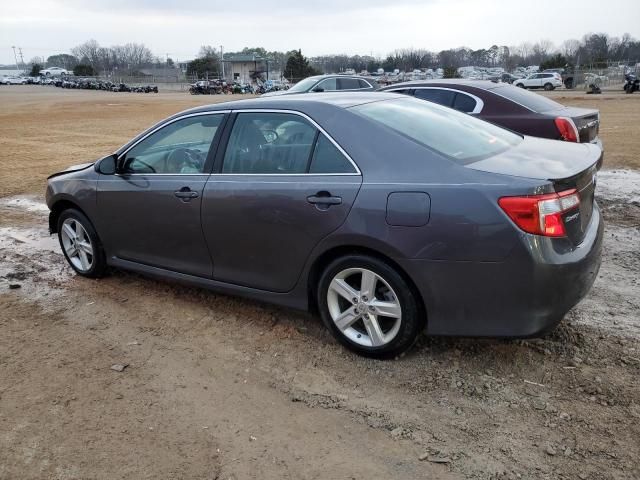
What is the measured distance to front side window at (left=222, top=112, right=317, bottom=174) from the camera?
372 cm

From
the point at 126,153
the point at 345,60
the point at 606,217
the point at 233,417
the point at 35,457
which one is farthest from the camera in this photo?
the point at 345,60

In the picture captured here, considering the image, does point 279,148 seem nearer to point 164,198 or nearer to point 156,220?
point 164,198

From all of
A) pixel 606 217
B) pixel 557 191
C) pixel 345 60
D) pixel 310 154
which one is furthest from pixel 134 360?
pixel 345 60

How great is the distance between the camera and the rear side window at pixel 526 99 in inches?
287

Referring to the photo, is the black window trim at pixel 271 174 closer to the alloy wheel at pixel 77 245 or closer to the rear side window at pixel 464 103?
the alloy wheel at pixel 77 245

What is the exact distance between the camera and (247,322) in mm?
4281

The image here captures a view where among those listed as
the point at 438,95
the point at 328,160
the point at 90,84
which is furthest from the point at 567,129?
the point at 90,84

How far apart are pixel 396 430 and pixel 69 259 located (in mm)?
3890

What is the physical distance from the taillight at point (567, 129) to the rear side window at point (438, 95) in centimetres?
161

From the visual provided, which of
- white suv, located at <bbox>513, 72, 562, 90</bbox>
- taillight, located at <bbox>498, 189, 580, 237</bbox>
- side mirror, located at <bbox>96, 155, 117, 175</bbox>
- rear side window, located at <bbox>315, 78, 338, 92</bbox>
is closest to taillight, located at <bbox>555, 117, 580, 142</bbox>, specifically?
taillight, located at <bbox>498, 189, 580, 237</bbox>

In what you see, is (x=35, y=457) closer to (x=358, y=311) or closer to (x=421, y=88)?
(x=358, y=311)

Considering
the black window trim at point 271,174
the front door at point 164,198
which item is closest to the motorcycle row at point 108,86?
the front door at point 164,198

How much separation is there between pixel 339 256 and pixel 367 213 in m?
0.40

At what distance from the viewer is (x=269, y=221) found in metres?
3.75
